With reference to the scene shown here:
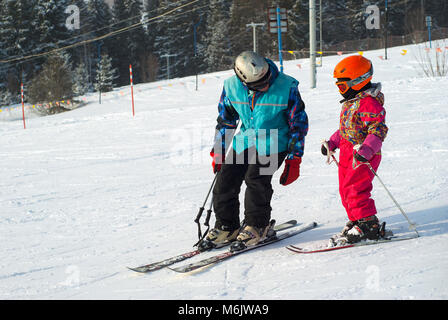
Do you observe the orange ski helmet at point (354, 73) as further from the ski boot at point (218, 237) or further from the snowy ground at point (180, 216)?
the ski boot at point (218, 237)

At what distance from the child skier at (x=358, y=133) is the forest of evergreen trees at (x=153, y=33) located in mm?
36280

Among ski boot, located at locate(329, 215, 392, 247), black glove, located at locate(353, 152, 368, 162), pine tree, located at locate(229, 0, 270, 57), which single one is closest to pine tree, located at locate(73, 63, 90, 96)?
pine tree, located at locate(229, 0, 270, 57)

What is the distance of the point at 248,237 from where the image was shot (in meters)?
3.12

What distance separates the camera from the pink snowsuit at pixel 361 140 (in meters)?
2.85

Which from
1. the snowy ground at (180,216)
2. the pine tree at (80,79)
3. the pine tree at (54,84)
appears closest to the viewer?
the snowy ground at (180,216)

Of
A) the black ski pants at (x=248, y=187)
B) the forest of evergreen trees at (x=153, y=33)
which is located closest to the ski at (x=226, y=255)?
the black ski pants at (x=248, y=187)

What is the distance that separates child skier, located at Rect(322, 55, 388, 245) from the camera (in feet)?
9.48

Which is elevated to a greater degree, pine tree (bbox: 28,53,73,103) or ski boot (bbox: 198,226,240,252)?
pine tree (bbox: 28,53,73,103)

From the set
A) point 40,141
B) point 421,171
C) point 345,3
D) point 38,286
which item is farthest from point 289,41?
point 38,286

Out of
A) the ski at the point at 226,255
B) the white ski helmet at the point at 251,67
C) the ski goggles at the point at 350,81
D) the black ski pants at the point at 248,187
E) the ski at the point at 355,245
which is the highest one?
the white ski helmet at the point at 251,67

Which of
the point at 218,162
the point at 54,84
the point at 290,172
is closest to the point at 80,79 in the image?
the point at 54,84

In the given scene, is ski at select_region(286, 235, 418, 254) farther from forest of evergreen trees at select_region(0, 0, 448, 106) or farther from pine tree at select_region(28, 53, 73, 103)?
forest of evergreen trees at select_region(0, 0, 448, 106)

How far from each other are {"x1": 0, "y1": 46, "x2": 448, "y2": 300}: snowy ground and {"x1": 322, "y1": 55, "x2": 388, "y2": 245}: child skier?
195mm
